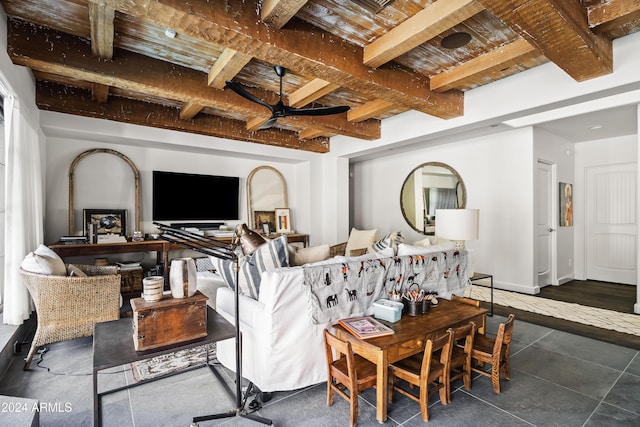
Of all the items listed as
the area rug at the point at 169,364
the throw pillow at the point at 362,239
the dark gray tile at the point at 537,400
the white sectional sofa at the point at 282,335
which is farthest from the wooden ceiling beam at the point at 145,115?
the dark gray tile at the point at 537,400

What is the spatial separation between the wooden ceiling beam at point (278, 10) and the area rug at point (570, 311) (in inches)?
155

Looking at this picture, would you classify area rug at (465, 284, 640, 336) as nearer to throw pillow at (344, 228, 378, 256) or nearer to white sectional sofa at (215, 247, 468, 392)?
throw pillow at (344, 228, 378, 256)

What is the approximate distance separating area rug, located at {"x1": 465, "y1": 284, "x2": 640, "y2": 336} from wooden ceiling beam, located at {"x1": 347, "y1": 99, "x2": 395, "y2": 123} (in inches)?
109

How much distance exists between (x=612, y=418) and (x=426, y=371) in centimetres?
113

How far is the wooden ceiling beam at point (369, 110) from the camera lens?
397 cm

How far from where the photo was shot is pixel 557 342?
2895 mm

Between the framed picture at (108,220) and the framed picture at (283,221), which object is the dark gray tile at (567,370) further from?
the framed picture at (108,220)

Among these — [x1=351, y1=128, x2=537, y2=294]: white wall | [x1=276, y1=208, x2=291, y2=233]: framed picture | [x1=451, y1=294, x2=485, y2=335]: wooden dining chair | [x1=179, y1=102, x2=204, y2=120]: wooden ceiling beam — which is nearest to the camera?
[x1=451, y1=294, x2=485, y2=335]: wooden dining chair

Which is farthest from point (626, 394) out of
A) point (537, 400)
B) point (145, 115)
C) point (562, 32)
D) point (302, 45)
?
point (145, 115)

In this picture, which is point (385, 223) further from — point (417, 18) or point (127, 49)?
point (127, 49)

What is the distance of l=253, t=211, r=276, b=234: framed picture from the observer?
19.1 feet

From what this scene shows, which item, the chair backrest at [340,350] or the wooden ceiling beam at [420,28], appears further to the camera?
the wooden ceiling beam at [420,28]

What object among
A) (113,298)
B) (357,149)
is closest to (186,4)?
(113,298)

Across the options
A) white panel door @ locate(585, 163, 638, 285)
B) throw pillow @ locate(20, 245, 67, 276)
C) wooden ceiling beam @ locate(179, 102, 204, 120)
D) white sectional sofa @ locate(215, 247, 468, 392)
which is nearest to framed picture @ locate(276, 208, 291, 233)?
wooden ceiling beam @ locate(179, 102, 204, 120)
